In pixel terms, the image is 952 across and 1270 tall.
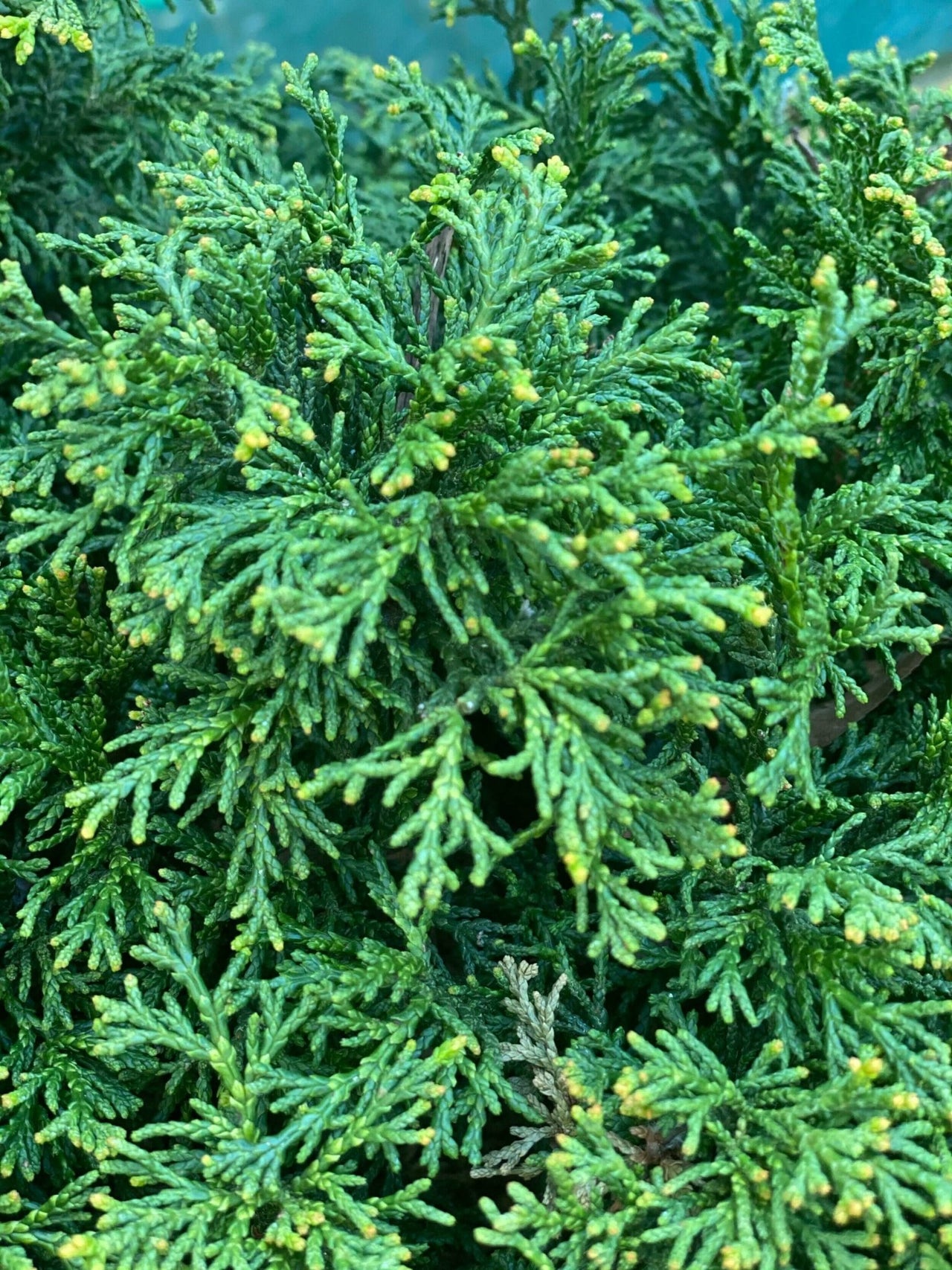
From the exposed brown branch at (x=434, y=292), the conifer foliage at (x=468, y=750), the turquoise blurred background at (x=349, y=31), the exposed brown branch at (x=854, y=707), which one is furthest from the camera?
the turquoise blurred background at (x=349, y=31)

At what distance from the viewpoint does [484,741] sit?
2.18 meters

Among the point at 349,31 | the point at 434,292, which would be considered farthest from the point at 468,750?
the point at 349,31

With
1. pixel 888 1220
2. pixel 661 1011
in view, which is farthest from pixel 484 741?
pixel 888 1220

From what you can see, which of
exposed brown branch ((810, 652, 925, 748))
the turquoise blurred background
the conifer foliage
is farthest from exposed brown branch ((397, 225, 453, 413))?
the turquoise blurred background

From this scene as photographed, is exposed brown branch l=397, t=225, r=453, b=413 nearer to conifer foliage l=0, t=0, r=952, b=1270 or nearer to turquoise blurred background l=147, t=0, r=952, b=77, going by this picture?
conifer foliage l=0, t=0, r=952, b=1270

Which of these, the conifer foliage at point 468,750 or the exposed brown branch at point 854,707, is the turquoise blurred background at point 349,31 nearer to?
the conifer foliage at point 468,750

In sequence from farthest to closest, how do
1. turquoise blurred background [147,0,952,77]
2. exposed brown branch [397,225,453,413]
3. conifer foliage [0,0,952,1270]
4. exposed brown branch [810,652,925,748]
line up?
turquoise blurred background [147,0,952,77]
exposed brown branch [810,652,925,748]
exposed brown branch [397,225,453,413]
conifer foliage [0,0,952,1270]

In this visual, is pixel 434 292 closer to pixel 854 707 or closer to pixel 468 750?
pixel 468 750

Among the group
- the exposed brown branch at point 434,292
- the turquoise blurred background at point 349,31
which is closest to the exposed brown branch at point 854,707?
the exposed brown branch at point 434,292

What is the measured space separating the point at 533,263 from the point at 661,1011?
4.21ft

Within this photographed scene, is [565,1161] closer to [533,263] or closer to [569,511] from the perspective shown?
[569,511]

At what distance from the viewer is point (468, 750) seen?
158cm

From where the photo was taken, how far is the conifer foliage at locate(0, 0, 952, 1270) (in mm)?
1519

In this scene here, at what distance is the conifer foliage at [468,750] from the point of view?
152cm
